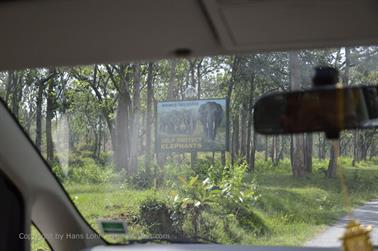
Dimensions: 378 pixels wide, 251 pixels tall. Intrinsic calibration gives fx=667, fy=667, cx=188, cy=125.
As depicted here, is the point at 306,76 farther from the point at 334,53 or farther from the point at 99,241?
the point at 99,241

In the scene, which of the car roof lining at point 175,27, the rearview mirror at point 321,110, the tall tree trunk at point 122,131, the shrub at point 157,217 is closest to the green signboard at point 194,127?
the tall tree trunk at point 122,131

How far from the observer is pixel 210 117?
4.45 metres

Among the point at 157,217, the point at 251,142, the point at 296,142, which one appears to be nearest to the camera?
the point at 296,142

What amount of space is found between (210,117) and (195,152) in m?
0.26

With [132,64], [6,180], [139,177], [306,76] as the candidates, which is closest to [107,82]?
[132,64]

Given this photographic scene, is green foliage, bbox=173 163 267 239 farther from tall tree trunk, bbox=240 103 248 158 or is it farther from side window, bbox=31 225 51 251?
side window, bbox=31 225 51 251

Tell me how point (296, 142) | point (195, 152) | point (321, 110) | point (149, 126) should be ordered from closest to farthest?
1. point (321, 110)
2. point (296, 142)
3. point (195, 152)
4. point (149, 126)

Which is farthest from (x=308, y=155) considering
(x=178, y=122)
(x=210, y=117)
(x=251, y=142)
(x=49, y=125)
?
(x=49, y=125)

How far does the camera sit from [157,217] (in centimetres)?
471

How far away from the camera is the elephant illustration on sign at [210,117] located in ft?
14.5

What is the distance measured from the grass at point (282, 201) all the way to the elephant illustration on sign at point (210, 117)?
0.41m

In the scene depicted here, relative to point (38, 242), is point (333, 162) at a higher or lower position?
higher

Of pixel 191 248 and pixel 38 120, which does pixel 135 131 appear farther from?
pixel 191 248

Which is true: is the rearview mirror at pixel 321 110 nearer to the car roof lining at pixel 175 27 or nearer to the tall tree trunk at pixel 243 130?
the car roof lining at pixel 175 27
